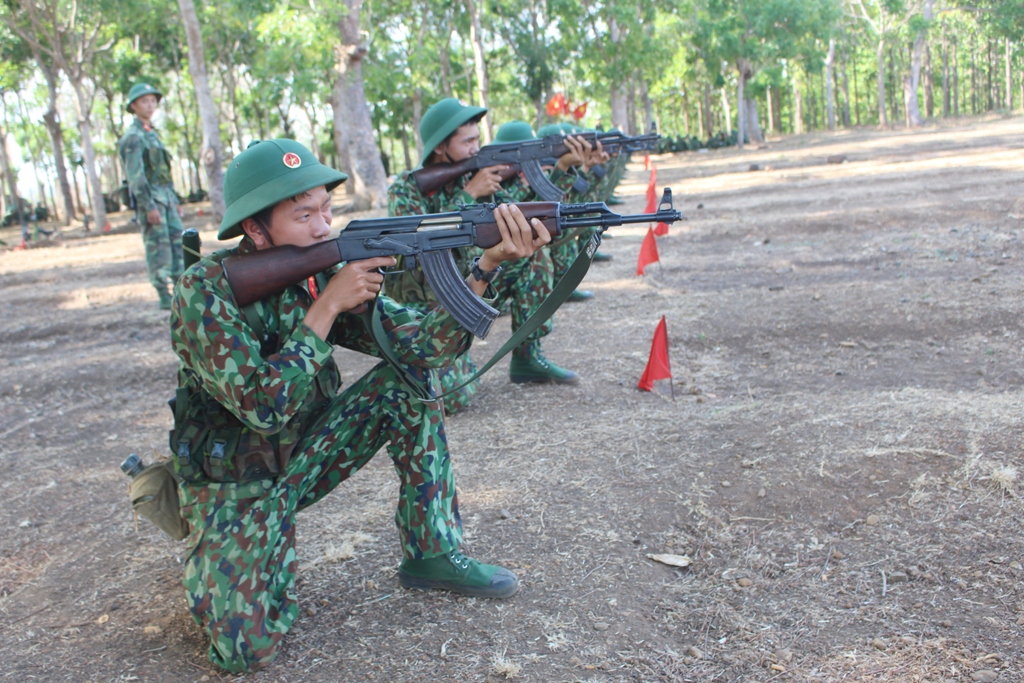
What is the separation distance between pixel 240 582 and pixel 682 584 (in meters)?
1.50

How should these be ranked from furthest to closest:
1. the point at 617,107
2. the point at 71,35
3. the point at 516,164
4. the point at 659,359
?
the point at 617,107 < the point at 71,35 < the point at 516,164 < the point at 659,359

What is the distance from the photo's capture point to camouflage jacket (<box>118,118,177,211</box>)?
8.08m

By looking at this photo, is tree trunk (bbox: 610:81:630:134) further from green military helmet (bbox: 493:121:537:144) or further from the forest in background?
green military helmet (bbox: 493:121:537:144)

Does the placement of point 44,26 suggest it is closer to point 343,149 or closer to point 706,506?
point 343,149

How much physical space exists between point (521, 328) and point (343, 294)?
0.62 m

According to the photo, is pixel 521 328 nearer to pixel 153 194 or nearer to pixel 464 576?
pixel 464 576

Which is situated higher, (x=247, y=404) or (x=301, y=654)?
(x=247, y=404)

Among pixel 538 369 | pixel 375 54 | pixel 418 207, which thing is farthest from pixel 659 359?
pixel 375 54

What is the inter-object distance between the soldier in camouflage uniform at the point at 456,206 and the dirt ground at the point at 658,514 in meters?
0.20

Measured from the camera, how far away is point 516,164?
17.9 feet

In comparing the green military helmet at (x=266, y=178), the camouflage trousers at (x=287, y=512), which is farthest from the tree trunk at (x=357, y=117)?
the camouflage trousers at (x=287, y=512)

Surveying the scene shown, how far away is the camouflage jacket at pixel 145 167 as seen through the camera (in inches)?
318

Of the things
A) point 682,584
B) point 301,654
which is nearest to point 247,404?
point 301,654

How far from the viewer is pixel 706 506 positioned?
3400 mm
